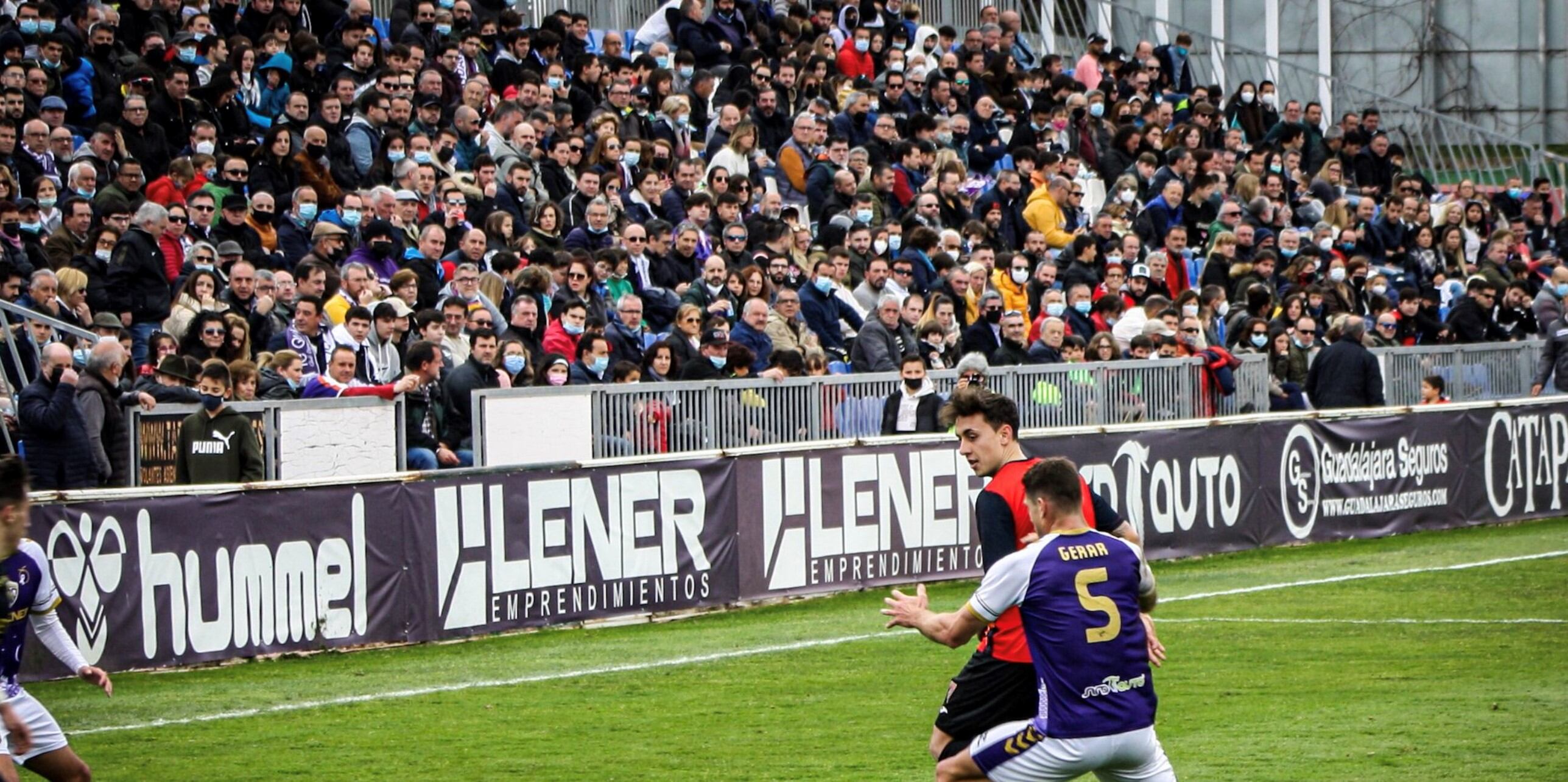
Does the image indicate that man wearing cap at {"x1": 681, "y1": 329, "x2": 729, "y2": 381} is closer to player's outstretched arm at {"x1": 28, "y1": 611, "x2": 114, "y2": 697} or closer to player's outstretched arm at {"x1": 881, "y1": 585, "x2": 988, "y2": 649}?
player's outstretched arm at {"x1": 28, "y1": 611, "x2": 114, "y2": 697}

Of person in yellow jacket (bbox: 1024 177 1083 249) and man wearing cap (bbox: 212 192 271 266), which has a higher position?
person in yellow jacket (bbox: 1024 177 1083 249)

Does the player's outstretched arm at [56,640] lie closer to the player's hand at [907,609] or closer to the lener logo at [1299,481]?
the player's hand at [907,609]

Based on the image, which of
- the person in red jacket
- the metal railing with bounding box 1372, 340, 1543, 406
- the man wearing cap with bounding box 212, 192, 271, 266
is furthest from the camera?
the person in red jacket

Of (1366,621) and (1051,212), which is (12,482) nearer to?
(1366,621)

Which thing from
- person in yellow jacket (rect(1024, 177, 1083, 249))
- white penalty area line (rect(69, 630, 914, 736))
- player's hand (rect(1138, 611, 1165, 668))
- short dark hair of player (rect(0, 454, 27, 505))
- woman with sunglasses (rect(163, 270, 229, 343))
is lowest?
white penalty area line (rect(69, 630, 914, 736))

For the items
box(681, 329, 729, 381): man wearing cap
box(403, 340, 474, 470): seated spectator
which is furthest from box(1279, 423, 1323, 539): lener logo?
box(403, 340, 474, 470): seated spectator

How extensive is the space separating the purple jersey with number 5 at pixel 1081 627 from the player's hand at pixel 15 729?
11.4ft

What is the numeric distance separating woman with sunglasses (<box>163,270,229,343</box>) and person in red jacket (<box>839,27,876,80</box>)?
532 inches

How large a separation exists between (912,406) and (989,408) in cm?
1064

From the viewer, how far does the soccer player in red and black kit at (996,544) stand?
8070 mm

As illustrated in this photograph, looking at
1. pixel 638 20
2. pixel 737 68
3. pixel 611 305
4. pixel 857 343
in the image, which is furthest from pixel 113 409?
pixel 638 20

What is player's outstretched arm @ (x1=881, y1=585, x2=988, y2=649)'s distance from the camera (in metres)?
7.47

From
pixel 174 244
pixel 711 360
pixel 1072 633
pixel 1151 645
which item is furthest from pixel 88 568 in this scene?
pixel 1072 633

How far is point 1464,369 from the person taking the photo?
25.7 m
